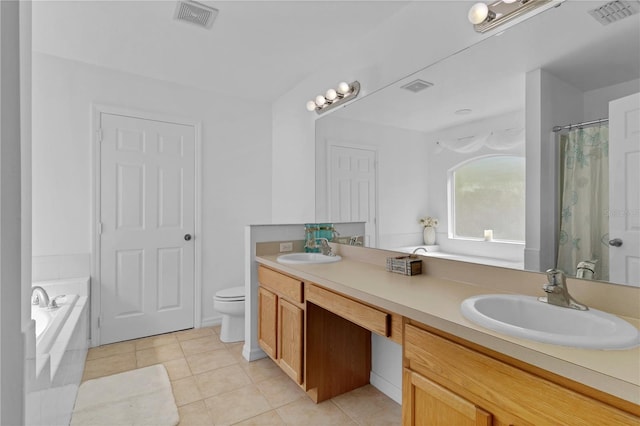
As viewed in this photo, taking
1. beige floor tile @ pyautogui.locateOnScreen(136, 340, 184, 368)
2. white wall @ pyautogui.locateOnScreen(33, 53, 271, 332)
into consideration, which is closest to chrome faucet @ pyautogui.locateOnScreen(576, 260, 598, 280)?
beige floor tile @ pyautogui.locateOnScreen(136, 340, 184, 368)

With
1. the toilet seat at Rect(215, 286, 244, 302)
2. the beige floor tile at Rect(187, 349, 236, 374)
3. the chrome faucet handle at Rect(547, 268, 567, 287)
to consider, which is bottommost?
the beige floor tile at Rect(187, 349, 236, 374)

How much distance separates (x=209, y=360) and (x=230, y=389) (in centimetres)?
51

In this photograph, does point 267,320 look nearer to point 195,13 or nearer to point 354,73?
point 354,73

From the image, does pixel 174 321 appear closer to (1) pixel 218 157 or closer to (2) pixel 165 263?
(2) pixel 165 263

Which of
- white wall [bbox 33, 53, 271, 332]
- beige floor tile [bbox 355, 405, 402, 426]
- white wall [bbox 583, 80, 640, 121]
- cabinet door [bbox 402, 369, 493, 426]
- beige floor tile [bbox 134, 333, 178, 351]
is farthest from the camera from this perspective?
beige floor tile [bbox 134, 333, 178, 351]

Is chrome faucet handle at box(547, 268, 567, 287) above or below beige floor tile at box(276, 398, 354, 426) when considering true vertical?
above

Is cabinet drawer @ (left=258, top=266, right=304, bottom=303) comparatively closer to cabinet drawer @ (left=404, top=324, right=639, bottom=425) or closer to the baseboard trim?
the baseboard trim

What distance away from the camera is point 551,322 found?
1149mm

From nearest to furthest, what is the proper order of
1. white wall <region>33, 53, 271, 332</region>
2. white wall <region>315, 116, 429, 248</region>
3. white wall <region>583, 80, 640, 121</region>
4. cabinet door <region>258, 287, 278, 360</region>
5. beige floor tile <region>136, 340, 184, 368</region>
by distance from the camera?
white wall <region>583, 80, 640, 121</region> → white wall <region>315, 116, 429, 248</region> → cabinet door <region>258, 287, 278, 360</region> → beige floor tile <region>136, 340, 184, 368</region> → white wall <region>33, 53, 271, 332</region>

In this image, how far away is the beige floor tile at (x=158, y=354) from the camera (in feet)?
8.44

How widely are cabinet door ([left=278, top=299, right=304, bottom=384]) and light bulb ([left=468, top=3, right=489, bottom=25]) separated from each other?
1.81 m

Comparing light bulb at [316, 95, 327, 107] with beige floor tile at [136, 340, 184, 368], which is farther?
light bulb at [316, 95, 327, 107]

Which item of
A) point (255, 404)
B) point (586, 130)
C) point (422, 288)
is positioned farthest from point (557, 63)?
point (255, 404)

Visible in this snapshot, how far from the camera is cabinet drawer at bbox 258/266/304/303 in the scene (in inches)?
79.4
